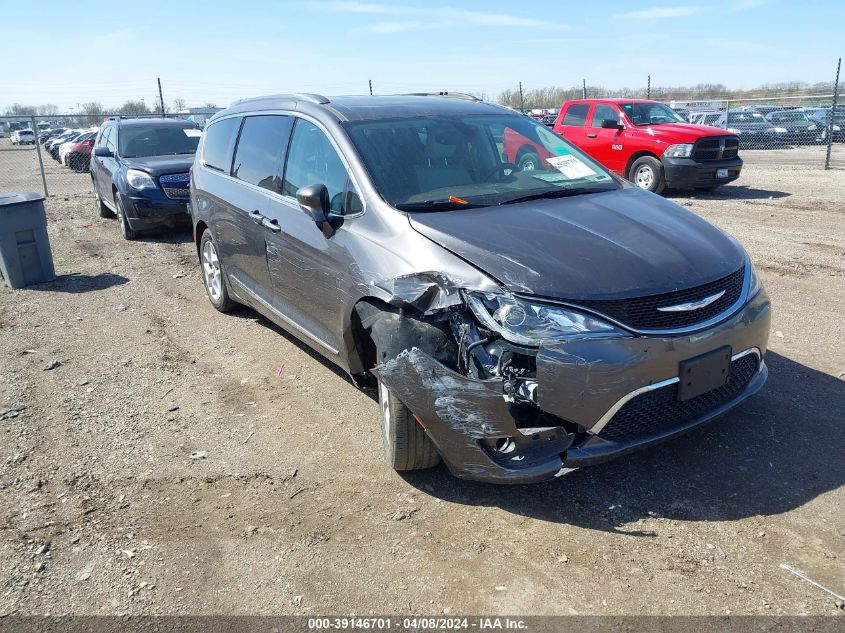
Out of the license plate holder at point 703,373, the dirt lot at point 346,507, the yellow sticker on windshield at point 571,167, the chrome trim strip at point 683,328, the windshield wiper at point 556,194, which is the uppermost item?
the yellow sticker on windshield at point 571,167

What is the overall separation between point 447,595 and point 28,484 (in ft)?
8.02

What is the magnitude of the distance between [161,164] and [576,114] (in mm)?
8472

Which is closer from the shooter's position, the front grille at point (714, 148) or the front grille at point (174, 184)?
the front grille at point (174, 184)

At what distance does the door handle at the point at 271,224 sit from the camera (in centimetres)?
449

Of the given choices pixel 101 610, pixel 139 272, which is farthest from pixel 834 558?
pixel 139 272

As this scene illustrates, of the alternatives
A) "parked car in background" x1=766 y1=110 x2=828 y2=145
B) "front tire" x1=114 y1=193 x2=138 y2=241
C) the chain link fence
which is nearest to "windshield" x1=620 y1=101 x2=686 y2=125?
"front tire" x1=114 y1=193 x2=138 y2=241

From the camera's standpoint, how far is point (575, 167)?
177 inches

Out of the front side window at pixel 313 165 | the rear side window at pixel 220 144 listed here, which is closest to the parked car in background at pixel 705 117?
the rear side window at pixel 220 144

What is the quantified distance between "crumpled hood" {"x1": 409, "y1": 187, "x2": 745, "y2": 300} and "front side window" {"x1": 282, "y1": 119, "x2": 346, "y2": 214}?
0.67 m

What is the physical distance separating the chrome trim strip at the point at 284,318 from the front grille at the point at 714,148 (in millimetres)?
9632

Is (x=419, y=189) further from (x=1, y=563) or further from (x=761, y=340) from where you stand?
(x=1, y=563)

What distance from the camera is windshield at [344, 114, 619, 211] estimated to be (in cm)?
383

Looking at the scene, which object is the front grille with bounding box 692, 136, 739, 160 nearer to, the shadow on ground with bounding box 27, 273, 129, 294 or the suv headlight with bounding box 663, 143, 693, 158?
the suv headlight with bounding box 663, 143, 693, 158

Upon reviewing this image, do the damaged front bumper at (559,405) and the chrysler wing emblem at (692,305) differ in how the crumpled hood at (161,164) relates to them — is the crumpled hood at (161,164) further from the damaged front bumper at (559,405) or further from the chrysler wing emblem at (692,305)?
the chrysler wing emblem at (692,305)
